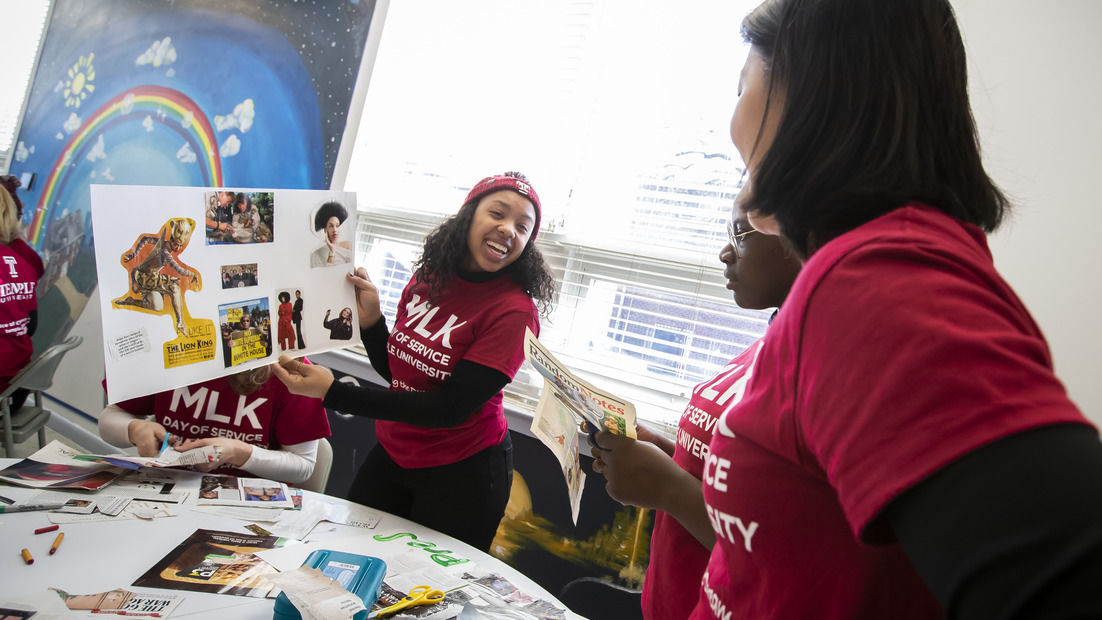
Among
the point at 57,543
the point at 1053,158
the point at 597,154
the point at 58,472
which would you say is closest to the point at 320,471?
the point at 58,472

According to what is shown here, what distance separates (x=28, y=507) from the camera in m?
1.22

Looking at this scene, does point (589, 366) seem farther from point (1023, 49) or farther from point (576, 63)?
point (1023, 49)

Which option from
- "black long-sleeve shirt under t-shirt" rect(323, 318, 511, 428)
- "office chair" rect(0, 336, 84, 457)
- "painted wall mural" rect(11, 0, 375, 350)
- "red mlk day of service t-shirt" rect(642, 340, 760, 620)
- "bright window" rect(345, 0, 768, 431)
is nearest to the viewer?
"red mlk day of service t-shirt" rect(642, 340, 760, 620)

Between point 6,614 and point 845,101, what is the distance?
1334 mm

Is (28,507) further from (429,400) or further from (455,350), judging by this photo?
(455,350)

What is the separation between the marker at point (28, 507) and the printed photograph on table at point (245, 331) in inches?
17.7

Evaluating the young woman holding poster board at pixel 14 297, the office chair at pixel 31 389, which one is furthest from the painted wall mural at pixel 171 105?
the office chair at pixel 31 389

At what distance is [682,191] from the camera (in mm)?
2367

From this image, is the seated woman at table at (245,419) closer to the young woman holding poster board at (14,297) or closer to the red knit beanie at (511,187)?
the red knit beanie at (511,187)

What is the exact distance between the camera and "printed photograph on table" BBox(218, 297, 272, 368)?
5.03 feet

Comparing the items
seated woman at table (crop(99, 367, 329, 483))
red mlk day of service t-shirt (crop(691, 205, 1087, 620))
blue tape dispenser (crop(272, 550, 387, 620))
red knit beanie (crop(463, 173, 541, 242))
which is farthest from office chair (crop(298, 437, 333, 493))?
red mlk day of service t-shirt (crop(691, 205, 1087, 620))

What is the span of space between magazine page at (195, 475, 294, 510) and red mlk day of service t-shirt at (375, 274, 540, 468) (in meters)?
0.43

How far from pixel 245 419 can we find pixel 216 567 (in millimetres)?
707

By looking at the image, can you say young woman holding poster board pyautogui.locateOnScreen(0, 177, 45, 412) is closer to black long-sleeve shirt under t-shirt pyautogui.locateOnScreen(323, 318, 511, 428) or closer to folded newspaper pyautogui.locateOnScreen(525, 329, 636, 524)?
black long-sleeve shirt under t-shirt pyautogui.locateOnScreen(323, 318, 511, 428)
